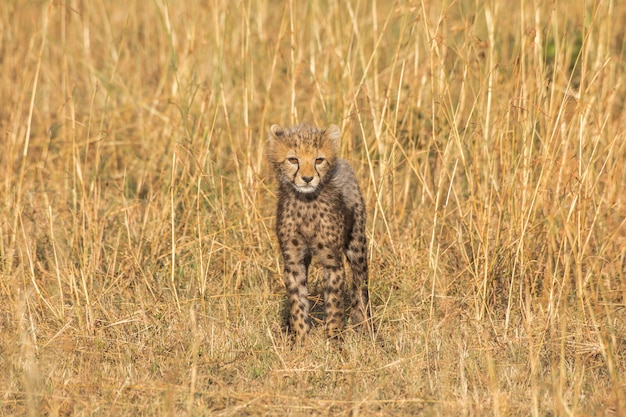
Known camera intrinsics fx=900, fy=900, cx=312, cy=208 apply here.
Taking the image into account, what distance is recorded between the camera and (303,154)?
4090 millimetres

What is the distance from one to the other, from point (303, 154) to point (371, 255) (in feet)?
3.34

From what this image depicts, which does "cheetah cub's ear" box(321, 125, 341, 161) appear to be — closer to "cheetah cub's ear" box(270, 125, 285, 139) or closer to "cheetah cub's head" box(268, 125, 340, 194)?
"cheetah cub's head" box(268, 125, 340, 194)

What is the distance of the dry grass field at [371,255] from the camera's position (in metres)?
3.66

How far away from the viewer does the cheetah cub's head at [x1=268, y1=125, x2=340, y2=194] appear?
4.07 m

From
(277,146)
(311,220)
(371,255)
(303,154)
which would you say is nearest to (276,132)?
(277,146)

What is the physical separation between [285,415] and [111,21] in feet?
16.8

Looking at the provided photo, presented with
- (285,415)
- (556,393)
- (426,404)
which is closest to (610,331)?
(556,393)

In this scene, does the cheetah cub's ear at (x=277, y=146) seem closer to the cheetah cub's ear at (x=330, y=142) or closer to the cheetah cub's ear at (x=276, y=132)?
the cheetah cub's ear at (x=276, y=132)

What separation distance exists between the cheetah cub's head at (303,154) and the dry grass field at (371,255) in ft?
2.06

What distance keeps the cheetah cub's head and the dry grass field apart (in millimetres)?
627

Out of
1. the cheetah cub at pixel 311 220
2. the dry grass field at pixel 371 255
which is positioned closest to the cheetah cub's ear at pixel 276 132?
the cheetah cub at pixel 311 220

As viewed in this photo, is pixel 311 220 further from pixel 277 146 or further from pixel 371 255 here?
pixel 371 255

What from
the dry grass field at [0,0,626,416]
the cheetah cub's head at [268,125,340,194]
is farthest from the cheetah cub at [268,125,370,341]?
the dry grass field at [0,0,626,416]

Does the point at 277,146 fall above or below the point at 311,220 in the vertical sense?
above
